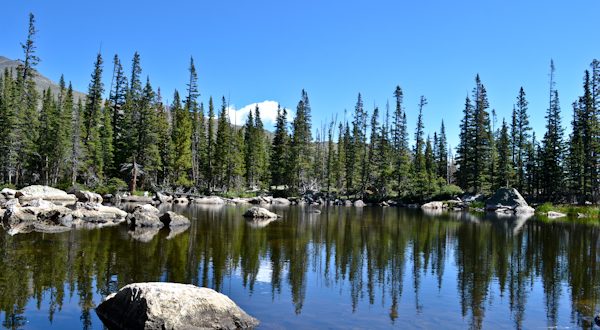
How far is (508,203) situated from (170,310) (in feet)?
202

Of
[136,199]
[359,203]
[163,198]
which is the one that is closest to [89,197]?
[136,199]

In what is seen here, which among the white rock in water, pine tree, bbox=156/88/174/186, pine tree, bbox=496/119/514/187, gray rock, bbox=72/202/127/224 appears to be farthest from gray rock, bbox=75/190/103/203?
pine tree, bbox=496/119/514/187

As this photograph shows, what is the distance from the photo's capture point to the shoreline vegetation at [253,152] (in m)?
60.8

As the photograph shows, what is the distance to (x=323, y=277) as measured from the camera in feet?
55.4

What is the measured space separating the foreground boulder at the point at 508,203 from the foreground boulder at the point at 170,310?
5631cm

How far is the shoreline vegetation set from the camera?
60.8 m

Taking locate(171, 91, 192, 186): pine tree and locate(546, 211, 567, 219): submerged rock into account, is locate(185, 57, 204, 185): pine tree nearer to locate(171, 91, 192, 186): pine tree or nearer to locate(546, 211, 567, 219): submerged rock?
locate(171, 91, 192, 186): pine tree

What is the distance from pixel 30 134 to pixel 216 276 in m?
55.6

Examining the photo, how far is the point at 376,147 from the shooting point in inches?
3875

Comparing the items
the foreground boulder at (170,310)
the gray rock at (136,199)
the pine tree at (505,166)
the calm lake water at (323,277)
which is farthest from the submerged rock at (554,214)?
the foreground boulder at (170,310)

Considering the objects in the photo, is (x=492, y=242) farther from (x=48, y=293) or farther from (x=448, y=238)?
(x=48, y=293)

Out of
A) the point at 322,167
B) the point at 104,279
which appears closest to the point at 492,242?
the point at 104,279

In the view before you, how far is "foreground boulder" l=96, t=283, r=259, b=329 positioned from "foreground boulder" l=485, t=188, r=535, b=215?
Result: 56310 mm

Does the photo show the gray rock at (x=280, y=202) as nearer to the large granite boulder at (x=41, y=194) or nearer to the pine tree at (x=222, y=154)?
the pine tree at (x=222, y=154)
